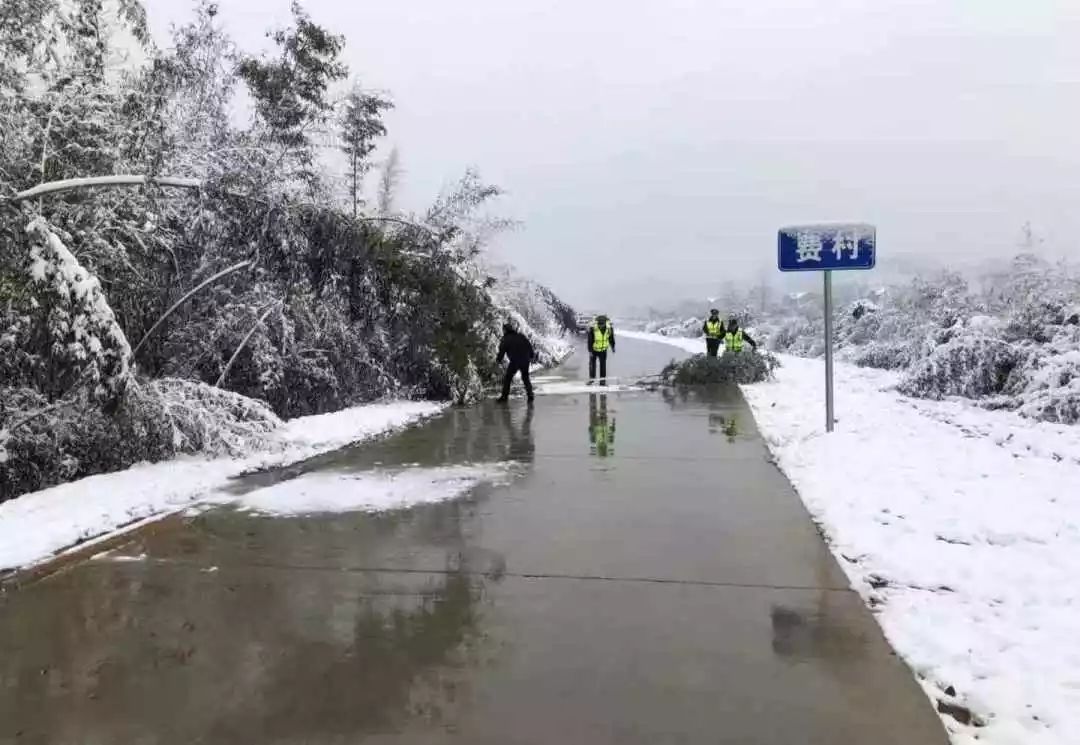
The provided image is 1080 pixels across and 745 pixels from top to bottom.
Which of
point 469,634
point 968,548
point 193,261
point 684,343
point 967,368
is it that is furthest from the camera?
point 684,343

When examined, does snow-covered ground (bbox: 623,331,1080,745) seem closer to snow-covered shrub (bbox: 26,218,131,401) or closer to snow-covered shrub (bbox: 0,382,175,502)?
snow-covered shrub (bbox: 26,218,131,401)

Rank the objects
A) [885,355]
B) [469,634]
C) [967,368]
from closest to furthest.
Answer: [469,634]
[967,368]
[885,355]

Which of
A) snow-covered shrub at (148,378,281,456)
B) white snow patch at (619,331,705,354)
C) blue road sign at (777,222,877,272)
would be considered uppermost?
blue road sign at (777,222,877,272)

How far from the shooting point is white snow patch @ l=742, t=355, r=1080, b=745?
150 inches

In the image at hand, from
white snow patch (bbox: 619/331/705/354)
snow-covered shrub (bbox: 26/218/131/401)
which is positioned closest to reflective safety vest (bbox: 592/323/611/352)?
white snow patch (bbox: 619/331/705/354)

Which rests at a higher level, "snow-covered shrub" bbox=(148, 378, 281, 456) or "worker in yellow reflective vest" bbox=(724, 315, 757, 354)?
"worker in yellow reflective vest" bbox=(724, 315, 757, 354)

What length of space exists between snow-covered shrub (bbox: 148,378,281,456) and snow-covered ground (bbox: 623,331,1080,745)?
571 centimetres

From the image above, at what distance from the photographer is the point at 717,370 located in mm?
19422

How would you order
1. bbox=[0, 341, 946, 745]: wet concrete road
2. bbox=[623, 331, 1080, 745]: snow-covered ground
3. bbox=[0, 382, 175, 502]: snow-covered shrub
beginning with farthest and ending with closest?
bbox=[0, 382, 175, 502]: snow-covered shrub < bbox=[623, 331, 1080, 745]: snow-covered ground < bbox=[0, 341, 946, 745]: wet concrete road

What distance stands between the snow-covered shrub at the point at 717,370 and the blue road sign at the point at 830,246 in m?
8.80

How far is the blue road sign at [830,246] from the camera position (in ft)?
34.0

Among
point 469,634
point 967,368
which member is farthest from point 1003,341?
point 469,634

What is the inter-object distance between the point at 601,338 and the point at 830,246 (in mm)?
10527

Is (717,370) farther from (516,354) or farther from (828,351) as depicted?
(828,351)
